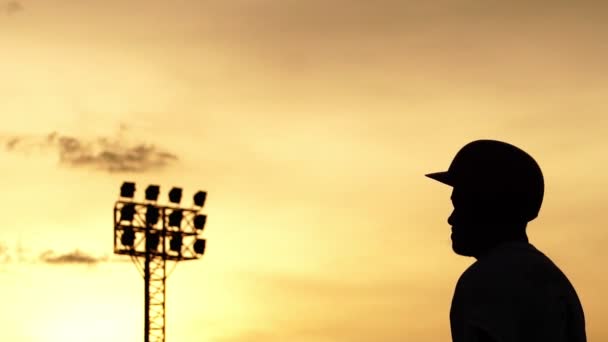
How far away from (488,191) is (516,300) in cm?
41

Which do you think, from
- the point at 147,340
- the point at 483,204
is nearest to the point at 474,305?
the point at 483,204

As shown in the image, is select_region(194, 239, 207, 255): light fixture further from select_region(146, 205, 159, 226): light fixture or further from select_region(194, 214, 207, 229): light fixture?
select_region(146, 205, 159, 226): light fixture

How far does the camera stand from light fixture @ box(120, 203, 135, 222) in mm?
43844

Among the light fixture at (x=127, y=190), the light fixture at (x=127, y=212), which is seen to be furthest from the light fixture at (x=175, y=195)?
the light fixture at (x=127, y=190)

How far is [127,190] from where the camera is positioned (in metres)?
43.5

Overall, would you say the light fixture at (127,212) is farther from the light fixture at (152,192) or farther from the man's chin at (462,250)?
the man's chin at (462,250)

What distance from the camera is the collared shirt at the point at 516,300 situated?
14.4ft

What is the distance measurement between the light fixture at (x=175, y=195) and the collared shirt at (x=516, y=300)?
1601 inches

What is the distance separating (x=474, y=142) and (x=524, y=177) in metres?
0.23

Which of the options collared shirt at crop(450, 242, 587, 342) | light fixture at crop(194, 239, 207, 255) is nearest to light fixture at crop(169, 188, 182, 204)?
light fixture at crop(194, 239, 207, 255)

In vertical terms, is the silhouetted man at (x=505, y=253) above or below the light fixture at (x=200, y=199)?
below

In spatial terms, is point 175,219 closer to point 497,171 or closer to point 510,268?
point 497,171

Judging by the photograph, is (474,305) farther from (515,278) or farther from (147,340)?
(147,340)

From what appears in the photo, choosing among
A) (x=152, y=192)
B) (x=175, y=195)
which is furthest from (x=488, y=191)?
(x=175, y=195)
